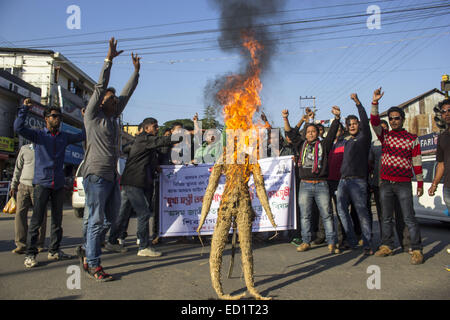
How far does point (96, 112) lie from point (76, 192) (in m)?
7.21

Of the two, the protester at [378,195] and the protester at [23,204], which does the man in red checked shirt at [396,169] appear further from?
the protester at [23,204]

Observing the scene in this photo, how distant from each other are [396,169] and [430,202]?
4.62m

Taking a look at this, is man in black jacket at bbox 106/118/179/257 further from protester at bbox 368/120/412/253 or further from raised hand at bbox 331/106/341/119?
protester at bbox 368/120/412/253

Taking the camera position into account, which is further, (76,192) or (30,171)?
(76,192)

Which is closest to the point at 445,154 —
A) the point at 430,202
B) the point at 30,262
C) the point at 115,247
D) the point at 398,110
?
the point at 398,110

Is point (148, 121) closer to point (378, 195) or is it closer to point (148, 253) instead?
point (148, 253)

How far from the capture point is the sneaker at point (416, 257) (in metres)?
4.80

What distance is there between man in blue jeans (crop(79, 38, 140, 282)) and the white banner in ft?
6.79

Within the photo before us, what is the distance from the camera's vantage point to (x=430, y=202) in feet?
28.7

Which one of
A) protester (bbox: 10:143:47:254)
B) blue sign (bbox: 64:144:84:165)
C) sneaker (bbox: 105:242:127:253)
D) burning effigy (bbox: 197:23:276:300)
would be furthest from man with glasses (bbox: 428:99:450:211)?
blue sign (bbox: 64:144:84:165)

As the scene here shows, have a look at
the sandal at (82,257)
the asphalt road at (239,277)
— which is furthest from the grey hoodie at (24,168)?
the sandal at (82,257)
